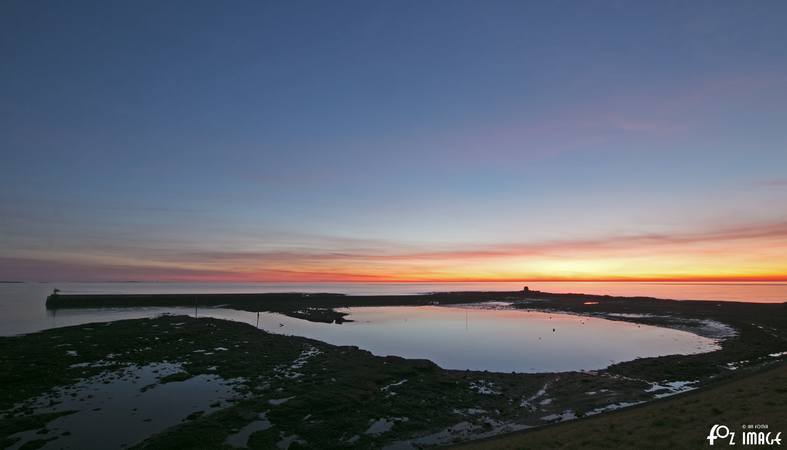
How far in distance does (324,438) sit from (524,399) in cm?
1179

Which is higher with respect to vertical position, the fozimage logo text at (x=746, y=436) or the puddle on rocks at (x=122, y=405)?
the fozimage logo text at (x=746, y=436)

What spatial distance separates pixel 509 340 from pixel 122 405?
35.9 metres

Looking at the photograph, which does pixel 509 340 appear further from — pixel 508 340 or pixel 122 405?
pixel 122 405

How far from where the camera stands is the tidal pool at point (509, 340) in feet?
111

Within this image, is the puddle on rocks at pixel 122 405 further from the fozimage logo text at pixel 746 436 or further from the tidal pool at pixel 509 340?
the fozimage logo text at pixel 746 436

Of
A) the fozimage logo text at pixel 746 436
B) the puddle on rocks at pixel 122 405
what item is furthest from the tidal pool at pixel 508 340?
the fozimage logo text at pixel 746 436

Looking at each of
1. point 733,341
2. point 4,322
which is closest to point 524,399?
point 733,341

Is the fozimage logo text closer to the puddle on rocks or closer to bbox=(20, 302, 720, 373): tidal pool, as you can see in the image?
bbox=(20, 302, 720, 373): tidal pool

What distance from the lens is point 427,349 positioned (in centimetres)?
3938

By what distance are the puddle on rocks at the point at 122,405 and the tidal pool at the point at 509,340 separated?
17.1 m

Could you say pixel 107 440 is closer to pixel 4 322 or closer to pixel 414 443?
pixel 414 443

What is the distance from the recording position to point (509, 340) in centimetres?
4459

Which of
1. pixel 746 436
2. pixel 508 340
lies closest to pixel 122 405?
pixel 746 436

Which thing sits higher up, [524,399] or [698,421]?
[698,421]
